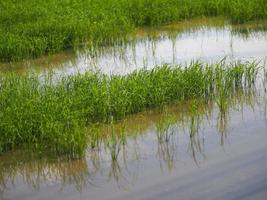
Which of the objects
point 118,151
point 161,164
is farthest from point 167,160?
point 118,151

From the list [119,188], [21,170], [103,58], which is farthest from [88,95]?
[103,58]

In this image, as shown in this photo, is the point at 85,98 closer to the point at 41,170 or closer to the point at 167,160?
the point at 41,170

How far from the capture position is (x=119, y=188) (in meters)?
4.84

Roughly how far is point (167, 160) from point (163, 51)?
4.72 m

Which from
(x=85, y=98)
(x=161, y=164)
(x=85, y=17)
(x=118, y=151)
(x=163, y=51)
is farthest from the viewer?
(x=85, y=17)

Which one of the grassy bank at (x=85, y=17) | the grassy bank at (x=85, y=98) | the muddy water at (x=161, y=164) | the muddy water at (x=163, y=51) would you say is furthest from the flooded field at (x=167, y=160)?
the grassy bank at (x=85, y=17)

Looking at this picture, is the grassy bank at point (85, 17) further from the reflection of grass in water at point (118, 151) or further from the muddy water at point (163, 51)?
the reflection of grass in water at point (118, 151)

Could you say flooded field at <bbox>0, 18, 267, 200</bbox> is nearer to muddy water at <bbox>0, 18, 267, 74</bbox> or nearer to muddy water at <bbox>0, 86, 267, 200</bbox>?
muddy water at <bbox>0, 86, 267, 200</bbox>

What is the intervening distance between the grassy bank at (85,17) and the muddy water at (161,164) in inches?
Result: 160

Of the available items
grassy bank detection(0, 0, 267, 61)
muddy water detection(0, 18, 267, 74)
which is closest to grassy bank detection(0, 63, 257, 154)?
muddy water detection(0, 18, 267, 74)

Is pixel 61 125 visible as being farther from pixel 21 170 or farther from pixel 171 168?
pixel 171 168

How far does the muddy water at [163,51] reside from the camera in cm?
915

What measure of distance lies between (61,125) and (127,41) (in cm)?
528

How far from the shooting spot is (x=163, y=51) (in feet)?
32.3
